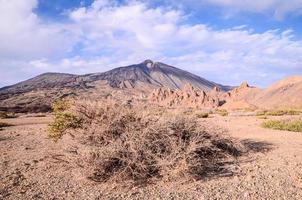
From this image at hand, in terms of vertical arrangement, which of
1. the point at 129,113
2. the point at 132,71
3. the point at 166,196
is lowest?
the point at 166,196

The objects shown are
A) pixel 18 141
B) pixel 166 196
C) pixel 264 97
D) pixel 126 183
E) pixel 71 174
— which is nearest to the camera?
pixel 166 196

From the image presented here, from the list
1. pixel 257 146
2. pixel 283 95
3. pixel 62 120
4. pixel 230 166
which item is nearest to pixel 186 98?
pixel 283 95

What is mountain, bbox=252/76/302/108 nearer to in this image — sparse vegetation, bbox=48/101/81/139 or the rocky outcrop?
the rocky outcrop

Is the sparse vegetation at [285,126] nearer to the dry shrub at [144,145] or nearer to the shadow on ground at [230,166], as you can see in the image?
the shadow on ground at [230,166]

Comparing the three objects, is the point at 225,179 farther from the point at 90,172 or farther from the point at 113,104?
the point at 113,104

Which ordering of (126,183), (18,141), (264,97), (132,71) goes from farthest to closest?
1. (132,71)
2. (264,97)
3. (18,141)
4. (126,183)

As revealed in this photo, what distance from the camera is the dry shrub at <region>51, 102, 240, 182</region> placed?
7.64 m

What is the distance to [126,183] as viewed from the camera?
7.34 m

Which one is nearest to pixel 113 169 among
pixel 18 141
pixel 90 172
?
pixel 90 172

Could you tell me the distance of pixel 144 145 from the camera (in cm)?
820

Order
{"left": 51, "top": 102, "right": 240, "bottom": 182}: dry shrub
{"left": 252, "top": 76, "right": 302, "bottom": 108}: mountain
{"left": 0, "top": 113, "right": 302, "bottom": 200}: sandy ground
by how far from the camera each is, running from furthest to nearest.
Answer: {"left": 252, "top": 76, "right": 302, "bottom": 108}: mountain, {"left": 51, "top": 102, "right": 240, "bottom": 182}: dry shrub, {"left": 0, "top": 113, "right": 302, "bottom": 200}: sandy ground

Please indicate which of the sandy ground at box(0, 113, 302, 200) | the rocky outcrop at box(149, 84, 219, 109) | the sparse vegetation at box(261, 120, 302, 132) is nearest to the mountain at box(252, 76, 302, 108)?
the rocky outcrop at box(149, 84, 219, 109)

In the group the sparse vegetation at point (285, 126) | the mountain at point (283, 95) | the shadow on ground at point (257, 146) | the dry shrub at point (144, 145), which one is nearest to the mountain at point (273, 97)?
the mountain at point (283, 95)

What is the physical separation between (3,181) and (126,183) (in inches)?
103
